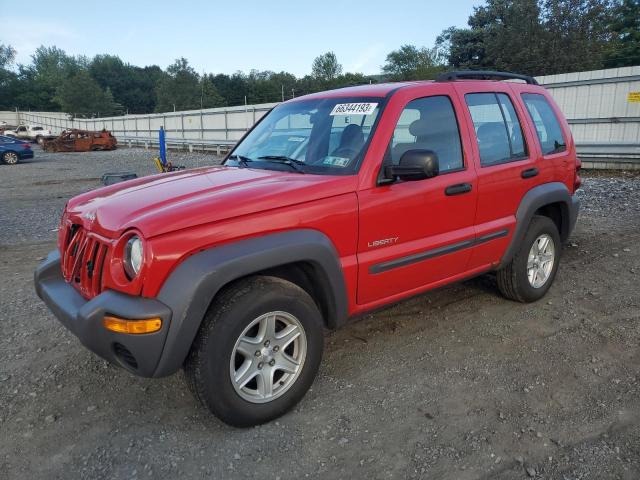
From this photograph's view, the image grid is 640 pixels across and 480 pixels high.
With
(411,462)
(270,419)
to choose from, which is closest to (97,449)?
(270,419)

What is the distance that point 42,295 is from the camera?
3213 mm

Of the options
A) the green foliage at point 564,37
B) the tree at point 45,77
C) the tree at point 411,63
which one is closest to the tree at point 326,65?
the tree at point 411,63

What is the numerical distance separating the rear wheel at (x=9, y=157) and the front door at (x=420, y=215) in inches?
975

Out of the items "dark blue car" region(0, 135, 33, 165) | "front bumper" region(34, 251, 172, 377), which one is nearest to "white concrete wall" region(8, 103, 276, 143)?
"dark blue car" region(0, 135, 33, 165)

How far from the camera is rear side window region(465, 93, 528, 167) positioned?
3.88 m

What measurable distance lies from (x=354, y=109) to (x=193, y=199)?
53.3 inches

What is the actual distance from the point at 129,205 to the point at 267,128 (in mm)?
1603

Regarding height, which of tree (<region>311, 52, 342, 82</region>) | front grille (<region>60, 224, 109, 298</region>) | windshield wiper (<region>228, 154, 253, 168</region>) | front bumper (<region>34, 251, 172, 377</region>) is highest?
tree (<region>311, 52, 342, 82</region>)

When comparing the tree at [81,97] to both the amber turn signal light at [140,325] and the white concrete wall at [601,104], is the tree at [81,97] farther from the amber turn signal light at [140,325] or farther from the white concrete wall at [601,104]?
the amber turn signal light at [140,325]

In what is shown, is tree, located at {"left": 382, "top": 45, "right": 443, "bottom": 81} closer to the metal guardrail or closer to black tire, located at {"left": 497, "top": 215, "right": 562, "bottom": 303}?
the metal guardrail

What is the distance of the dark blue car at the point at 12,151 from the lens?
2317 cm

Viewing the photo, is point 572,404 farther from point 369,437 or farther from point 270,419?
point 270,419

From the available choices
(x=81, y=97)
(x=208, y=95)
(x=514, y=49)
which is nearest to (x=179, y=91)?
(x=208, y=95)

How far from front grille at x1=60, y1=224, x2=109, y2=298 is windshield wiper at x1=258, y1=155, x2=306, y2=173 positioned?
1294 mm
